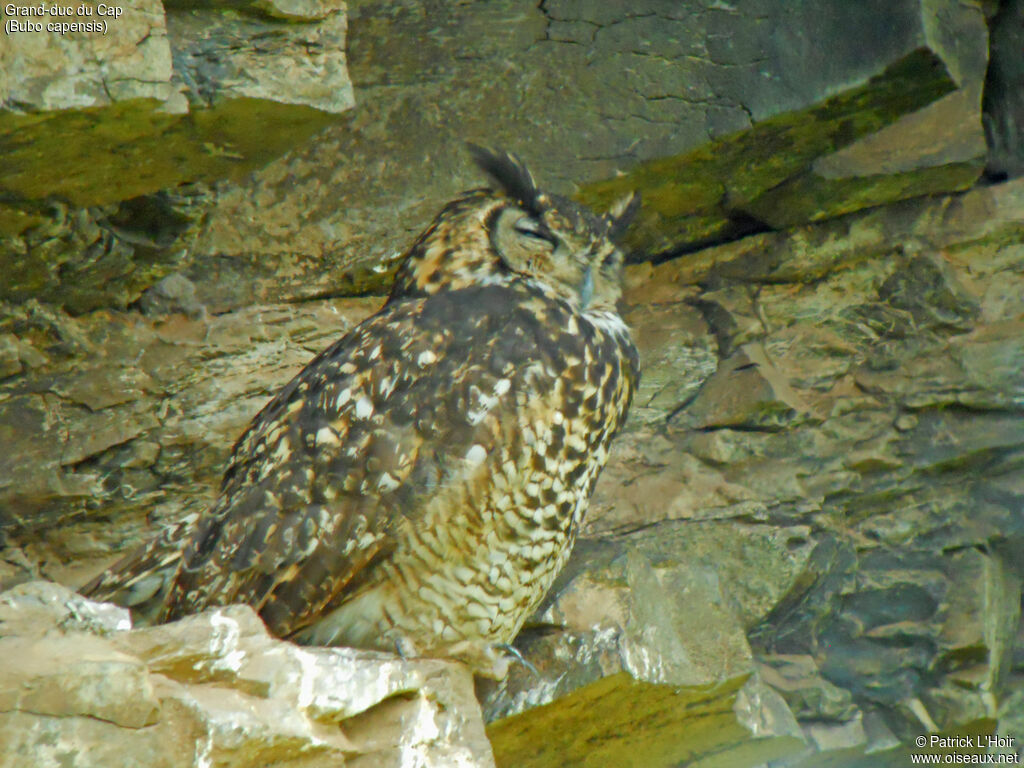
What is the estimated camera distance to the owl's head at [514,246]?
2748 millimetres

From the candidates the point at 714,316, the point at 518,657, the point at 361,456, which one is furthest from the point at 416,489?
the point at 714,316

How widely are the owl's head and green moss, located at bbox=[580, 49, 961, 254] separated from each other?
2.56ft

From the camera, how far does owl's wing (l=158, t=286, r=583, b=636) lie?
2359 mm

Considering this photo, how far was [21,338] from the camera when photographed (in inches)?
128

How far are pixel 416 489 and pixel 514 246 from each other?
720 mm

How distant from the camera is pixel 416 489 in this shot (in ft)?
7.88

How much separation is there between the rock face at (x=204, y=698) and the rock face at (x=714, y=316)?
40.8 inches

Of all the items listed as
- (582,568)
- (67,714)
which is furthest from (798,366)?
(67,714)

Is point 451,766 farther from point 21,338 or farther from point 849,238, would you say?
point 849,238

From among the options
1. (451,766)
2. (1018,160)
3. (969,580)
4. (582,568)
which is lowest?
(969,580)

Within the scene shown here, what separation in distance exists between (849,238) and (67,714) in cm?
319

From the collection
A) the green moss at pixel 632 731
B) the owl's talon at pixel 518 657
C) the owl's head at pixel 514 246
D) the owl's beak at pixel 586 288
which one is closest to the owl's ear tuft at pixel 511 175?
the owl's head at pixel 514 246

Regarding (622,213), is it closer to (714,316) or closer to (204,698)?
(714,316)

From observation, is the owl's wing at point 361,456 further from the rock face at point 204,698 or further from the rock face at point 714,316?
the rock face at point 714,316
